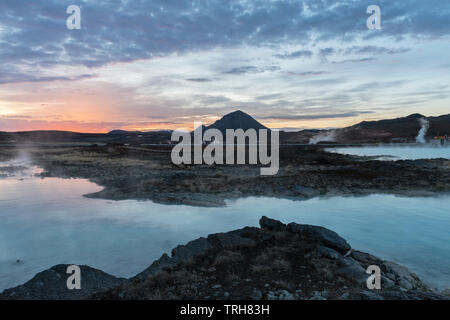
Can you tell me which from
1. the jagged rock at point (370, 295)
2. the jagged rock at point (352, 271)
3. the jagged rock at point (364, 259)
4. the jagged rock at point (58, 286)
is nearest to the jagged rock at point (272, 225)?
the jagged rock at point (364, 259)

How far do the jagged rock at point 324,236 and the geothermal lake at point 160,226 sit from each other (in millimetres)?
2717

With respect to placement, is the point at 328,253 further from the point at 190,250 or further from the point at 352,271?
the point at 190,250

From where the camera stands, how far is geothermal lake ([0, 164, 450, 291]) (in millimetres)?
9914

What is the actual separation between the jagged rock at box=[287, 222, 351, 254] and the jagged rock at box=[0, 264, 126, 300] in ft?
18.6

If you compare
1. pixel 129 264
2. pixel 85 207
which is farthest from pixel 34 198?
pixel 129 264

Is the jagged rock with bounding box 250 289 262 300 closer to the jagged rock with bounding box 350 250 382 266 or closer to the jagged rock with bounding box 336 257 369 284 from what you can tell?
the jagged rock with bounding box 336 257 369 284

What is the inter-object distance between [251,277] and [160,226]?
776 cm

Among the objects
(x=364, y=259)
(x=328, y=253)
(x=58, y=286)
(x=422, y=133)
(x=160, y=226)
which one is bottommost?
(x=160, y=226)

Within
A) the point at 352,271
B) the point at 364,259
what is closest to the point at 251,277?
the point at 352,271

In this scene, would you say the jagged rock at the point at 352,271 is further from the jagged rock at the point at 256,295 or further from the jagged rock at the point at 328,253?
the jagged rock at the point at 256,295

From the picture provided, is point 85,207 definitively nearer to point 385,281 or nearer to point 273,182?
point 273,182

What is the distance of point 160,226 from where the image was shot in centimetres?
1373
